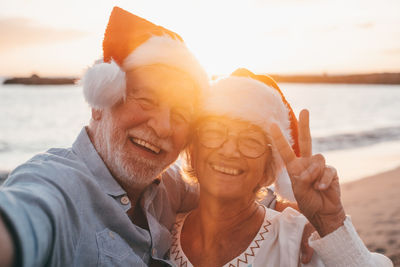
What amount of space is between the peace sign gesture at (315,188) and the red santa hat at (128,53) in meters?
0.88

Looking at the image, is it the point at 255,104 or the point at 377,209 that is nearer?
the point at 255,104

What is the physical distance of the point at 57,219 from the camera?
1.44 metres

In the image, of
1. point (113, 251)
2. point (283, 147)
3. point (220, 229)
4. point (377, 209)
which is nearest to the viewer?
point (113, 251)

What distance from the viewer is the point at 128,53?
2281mm

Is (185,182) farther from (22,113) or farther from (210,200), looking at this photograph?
(22,113)

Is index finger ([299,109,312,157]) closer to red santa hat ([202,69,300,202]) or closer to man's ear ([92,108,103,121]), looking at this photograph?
red santa hat ([202,69,300,202])

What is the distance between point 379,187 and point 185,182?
601 centimetres

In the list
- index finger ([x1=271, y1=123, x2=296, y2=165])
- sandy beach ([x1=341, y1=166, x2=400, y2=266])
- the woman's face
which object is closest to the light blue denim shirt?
the woman's face

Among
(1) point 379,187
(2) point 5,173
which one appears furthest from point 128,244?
(2) point 5,173

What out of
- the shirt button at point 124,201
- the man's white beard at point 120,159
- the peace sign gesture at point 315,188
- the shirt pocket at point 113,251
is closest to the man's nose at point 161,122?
the man's white beard at point 120,159

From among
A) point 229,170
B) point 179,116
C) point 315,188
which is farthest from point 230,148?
point 315,188

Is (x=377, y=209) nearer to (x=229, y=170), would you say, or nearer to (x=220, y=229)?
(x=220, y=229)

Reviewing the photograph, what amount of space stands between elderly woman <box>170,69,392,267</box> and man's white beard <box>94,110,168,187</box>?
1.52 feet

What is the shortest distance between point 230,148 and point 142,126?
607 mm
